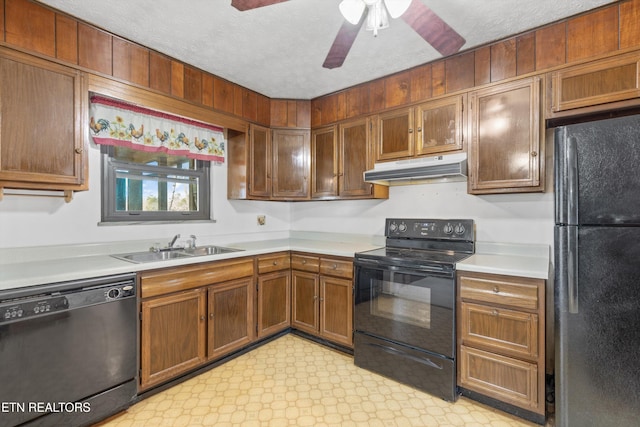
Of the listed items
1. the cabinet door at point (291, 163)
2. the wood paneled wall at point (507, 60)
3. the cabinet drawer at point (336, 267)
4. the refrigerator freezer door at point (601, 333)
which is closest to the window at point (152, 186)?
the cabinet door at point (291, 163)

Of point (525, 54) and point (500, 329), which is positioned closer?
point (500, 329)

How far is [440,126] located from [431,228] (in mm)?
821

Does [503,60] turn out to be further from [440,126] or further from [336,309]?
[336,309]

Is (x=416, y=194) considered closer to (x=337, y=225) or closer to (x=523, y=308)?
(x=337, y=225)

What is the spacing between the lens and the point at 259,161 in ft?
10.2

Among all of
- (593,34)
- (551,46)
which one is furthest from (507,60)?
(593,34)

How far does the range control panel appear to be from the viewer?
245cm

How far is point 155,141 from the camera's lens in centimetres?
253

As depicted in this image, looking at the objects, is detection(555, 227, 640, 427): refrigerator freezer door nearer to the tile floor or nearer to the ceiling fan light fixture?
the tile floor

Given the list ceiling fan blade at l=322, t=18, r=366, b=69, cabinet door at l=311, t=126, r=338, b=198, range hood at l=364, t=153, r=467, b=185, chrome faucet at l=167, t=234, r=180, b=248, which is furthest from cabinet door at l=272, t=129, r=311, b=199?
ceiling fan blade at l=322, t=18, r=366, b=69

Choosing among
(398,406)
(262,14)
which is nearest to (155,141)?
(262,14)

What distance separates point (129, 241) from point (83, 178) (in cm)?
64

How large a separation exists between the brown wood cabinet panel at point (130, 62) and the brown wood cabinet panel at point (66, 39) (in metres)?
0.21

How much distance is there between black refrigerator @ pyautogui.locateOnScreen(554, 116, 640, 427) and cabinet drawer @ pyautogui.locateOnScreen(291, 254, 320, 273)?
5.61ft
